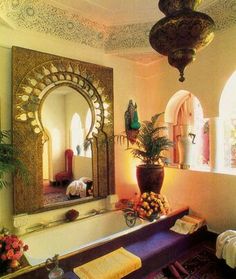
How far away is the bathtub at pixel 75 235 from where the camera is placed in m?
2.53

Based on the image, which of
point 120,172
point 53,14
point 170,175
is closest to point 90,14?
point 53,14

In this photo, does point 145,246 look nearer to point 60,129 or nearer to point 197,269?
point 197,269

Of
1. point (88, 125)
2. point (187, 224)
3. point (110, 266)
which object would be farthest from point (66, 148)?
point (187, 224)

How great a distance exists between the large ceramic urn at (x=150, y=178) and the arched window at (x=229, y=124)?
3.29 ft

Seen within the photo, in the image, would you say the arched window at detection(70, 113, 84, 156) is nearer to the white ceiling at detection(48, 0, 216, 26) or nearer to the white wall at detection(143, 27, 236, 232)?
the white ceiling at detection(48, 0, 216, 26)

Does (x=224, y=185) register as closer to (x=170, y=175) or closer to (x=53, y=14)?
(x=170, y=175)

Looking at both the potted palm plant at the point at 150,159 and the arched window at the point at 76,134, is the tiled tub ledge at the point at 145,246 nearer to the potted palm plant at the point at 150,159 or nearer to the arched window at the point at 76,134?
the potted palm plant at the point at 150,159

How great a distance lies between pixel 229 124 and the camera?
321cm

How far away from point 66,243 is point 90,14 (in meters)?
3.13

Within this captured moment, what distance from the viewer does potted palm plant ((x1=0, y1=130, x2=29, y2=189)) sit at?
225 centimetres

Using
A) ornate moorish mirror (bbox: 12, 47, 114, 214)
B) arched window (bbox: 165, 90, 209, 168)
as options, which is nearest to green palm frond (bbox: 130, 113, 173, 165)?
arched window (bbox: 165, 90, 209, 168)

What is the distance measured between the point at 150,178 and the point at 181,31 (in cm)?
232

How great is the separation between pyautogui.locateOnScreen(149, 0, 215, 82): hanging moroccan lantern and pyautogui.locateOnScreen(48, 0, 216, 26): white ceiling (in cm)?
165

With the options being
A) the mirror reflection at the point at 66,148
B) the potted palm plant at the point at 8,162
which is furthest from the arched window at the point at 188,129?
the potted palm plant at the point at 8,162
